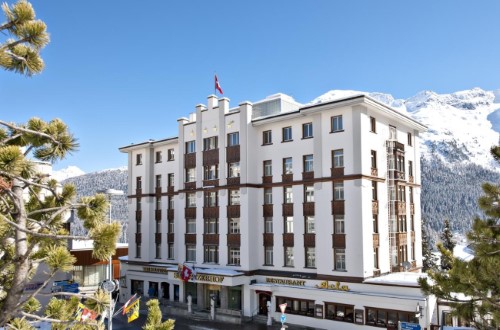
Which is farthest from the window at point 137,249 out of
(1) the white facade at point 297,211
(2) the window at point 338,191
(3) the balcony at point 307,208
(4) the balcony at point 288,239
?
(2) the window at point 338,191

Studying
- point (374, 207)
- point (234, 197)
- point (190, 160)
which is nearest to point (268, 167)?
point (234, 197)

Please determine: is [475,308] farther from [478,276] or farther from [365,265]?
[365,265]

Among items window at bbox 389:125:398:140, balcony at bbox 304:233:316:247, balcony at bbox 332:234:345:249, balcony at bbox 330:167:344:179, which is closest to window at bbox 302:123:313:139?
balcony at bbox 330:167:344:179

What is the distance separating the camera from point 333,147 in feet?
126

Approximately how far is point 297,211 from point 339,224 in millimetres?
4507

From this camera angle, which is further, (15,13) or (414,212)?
(414,212)

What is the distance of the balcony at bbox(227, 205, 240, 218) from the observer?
43.9m

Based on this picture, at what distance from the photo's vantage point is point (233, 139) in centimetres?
4500

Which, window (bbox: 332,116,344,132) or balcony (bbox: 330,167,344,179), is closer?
balcony (bbox: 330,167,344,179)

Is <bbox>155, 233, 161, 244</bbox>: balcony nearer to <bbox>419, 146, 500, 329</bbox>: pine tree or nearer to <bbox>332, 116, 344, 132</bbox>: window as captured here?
<bbox>332, 116, 344, 132</bbox>: window

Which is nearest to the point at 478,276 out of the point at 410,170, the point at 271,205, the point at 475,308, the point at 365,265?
the point at 475,308

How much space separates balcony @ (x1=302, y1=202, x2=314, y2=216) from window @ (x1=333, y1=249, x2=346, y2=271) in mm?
4160

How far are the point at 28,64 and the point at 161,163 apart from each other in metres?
47.9

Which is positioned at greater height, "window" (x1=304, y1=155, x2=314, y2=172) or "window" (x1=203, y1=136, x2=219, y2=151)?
"window" (x1=203, y1=136, x2=219, y2=151)
